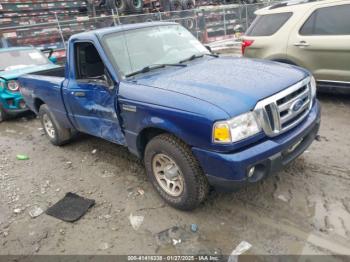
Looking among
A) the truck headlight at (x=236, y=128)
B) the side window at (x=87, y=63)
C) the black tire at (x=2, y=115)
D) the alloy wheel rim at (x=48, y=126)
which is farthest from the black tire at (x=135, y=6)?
the truck headlight at (x=236, y=128)

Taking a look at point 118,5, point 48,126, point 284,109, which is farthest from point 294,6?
point 118,5

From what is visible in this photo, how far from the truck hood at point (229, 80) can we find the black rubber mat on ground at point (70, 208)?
1.57m

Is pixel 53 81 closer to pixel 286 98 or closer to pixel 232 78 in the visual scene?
pixel 232 78

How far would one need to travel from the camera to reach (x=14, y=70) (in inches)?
299

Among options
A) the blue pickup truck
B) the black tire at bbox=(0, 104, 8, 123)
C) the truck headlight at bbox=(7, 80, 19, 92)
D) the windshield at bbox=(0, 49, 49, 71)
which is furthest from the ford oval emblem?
the windshield at bbox=(0, 49, 49, 71)

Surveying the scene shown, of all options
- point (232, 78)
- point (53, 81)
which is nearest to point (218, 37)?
point (53, 81)

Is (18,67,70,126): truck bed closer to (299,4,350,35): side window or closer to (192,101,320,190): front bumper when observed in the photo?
(192,101,320,190): front bumper

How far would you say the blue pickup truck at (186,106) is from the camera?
8.96 feet

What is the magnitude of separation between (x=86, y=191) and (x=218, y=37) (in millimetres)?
14787

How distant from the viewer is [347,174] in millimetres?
3654

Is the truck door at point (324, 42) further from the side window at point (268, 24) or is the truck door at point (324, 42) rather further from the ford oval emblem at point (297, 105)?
the ford oval emblem at point (297, 105)

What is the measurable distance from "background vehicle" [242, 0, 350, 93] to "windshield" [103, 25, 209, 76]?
2204mm

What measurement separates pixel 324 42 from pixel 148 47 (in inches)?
127

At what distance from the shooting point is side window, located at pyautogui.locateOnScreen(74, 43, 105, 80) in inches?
160
